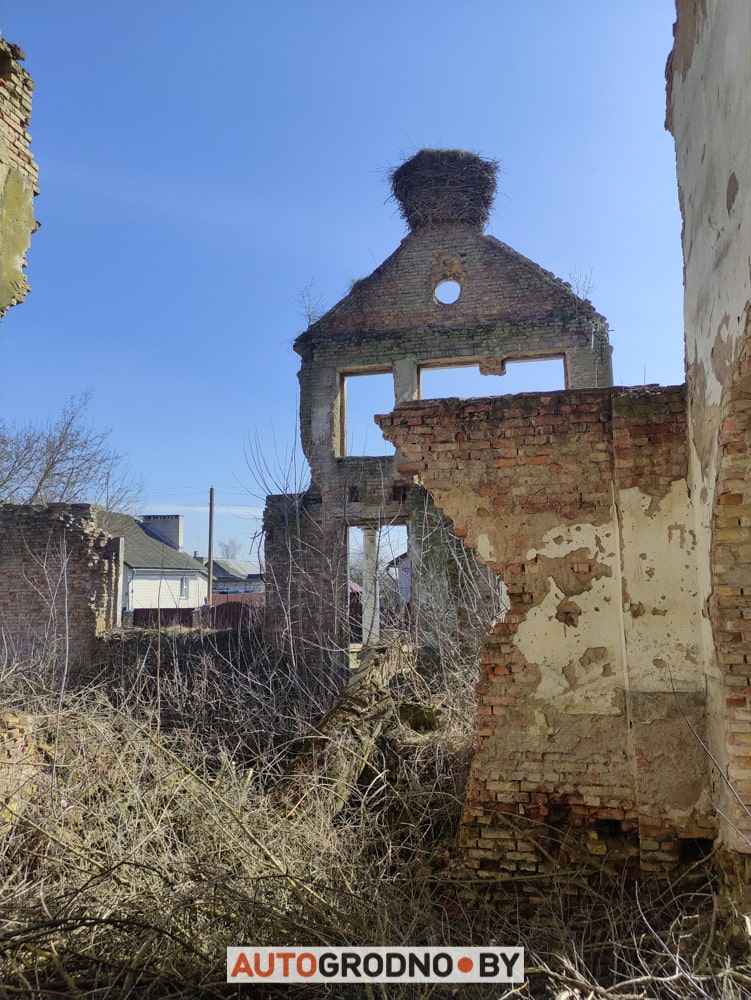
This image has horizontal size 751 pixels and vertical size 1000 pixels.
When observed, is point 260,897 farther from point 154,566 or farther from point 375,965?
point 154,566

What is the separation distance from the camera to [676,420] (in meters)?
4.52

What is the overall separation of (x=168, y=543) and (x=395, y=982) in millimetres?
36030

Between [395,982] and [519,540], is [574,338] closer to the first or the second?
[519,540]

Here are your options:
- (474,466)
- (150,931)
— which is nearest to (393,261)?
(474,466)

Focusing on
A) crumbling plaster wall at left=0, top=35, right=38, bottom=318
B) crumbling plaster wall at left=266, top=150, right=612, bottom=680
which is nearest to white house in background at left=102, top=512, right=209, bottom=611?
crumbling plaster wall at left=266, top=150, right=612, bottom=680

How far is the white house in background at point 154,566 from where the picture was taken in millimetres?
29317

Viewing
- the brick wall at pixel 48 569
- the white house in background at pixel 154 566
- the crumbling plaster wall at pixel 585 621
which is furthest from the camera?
the white house in background at pixel 154 566

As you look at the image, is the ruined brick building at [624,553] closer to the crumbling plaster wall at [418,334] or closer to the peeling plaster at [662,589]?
the peeling plaster at [662,589]

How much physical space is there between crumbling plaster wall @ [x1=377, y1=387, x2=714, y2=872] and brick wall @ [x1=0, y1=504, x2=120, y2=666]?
10.5m

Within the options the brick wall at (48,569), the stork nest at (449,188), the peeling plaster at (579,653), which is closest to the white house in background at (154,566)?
the brick wall at (48,569)

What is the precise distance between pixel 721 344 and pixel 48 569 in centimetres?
1270

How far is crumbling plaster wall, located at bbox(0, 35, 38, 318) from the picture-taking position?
15.3 ft

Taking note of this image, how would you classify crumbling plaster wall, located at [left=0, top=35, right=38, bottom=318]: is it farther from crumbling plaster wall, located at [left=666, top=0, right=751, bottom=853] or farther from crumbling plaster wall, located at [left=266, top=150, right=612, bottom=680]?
crumbling plaster wall, located at [left=266, top=150, right=612, bottom=680]

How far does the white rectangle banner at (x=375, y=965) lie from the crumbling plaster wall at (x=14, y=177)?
4.08m
